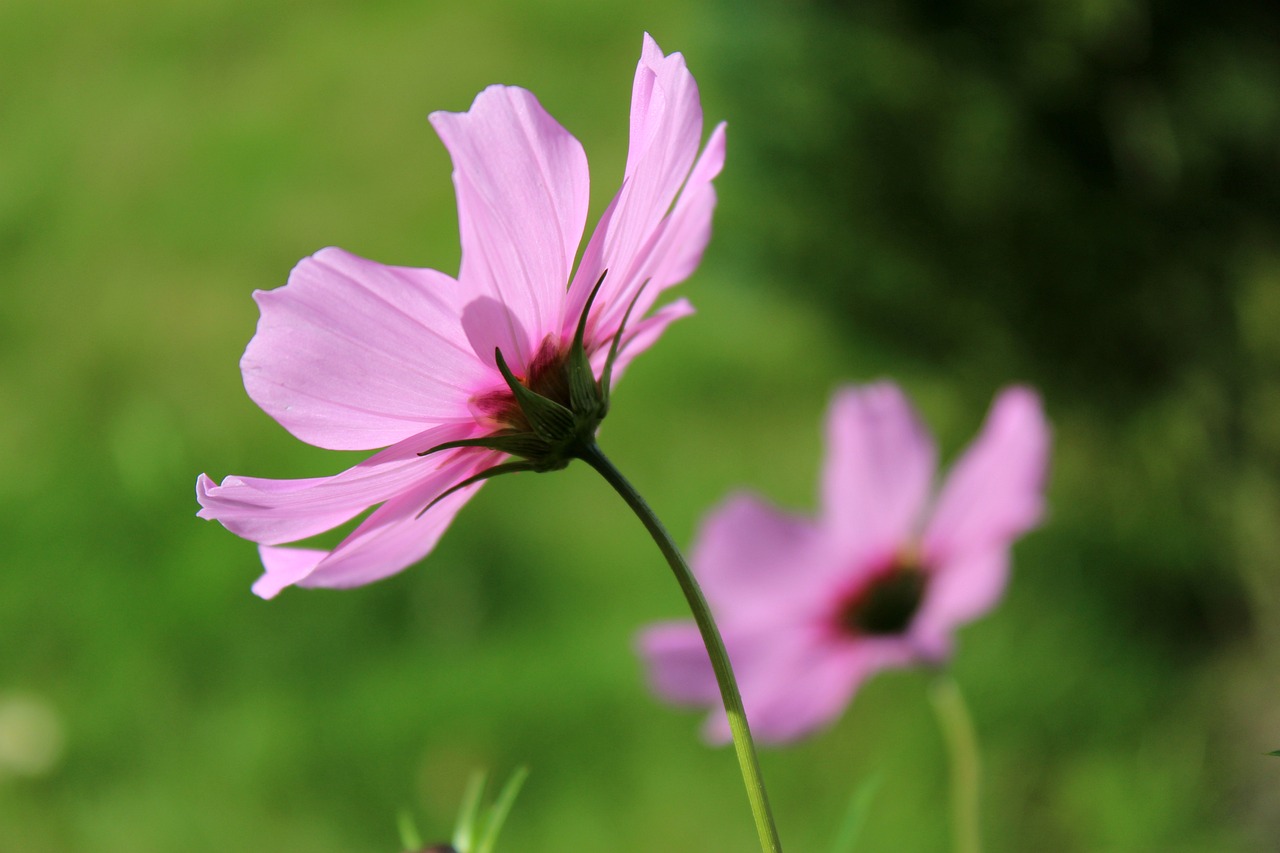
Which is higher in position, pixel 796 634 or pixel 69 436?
pixel 796 634

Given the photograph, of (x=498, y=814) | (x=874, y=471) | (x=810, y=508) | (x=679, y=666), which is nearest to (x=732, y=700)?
(x=498, y=814)

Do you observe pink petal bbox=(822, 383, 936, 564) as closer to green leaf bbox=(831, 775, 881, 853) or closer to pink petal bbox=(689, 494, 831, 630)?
pink petal bbox=(689, 494, 831, 630)

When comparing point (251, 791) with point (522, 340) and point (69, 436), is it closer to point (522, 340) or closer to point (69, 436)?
point (69, 436)

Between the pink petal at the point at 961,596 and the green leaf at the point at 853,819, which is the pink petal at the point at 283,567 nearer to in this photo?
the green leaf at the point at 853,819

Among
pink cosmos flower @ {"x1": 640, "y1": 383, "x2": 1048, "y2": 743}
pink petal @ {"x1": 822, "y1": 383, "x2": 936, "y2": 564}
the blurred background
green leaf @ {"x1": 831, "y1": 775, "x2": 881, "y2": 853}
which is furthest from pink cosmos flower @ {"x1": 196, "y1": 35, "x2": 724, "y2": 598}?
the blurred background

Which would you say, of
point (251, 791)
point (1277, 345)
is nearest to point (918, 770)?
point (1277, 345)

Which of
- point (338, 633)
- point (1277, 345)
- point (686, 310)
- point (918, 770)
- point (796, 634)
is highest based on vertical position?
point (686, 310)

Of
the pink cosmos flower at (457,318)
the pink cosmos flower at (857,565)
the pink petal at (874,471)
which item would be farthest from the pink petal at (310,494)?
the pink petal at (874,471)

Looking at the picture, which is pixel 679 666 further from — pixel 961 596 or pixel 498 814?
pixel 498 814
